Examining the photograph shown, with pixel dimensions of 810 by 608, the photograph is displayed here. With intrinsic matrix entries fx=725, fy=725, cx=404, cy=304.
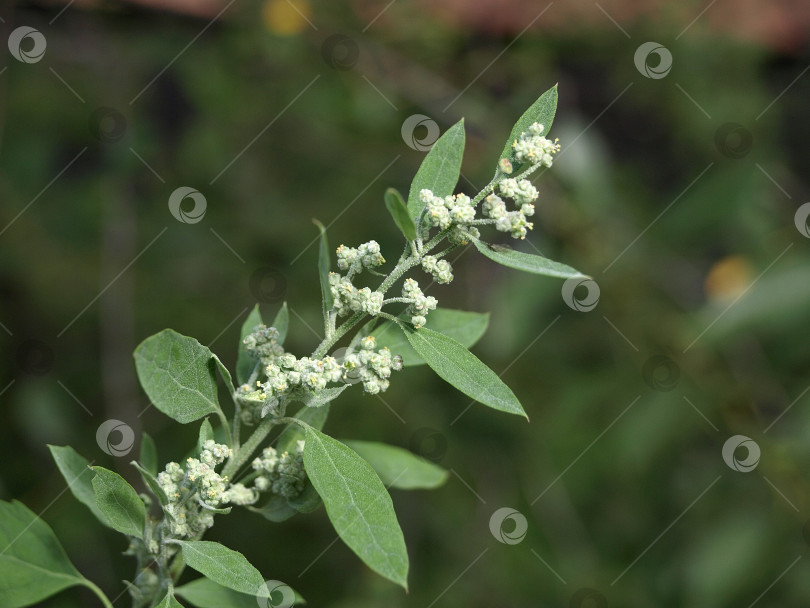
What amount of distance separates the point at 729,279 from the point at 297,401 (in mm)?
3178

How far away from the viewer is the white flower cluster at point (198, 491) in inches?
45.6

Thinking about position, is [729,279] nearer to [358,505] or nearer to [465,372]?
[465,372]

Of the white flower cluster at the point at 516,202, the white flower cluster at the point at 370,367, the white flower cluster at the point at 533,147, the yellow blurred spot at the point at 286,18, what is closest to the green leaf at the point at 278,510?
the white flower cluster at the point at 370,367

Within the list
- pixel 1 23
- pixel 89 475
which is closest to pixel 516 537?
pixel 89 475

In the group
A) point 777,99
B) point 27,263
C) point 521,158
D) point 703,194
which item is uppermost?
point 777,99

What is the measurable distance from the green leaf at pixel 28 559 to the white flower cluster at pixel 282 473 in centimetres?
43

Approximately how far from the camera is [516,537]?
3.27 metres

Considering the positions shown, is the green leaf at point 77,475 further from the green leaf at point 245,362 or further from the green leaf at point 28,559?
the green leaf at point 245,362

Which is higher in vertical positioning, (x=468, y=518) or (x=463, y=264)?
(x=463, y=264)

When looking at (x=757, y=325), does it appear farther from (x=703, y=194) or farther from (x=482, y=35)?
(x=482, y=35)

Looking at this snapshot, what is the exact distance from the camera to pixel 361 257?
51.9 inches

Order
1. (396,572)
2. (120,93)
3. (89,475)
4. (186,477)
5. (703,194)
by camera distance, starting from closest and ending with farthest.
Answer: (396,572) → (186,477) → (89,475) → (703,194) → (120,93)

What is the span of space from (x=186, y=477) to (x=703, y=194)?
10.1 ft

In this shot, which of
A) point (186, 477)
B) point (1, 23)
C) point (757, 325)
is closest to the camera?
point (186, 477)
